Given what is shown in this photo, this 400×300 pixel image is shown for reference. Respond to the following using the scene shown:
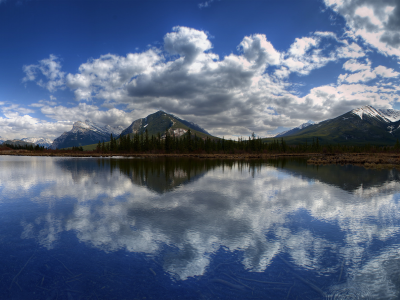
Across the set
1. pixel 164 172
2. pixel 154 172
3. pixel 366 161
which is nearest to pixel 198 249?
pixel 164 172

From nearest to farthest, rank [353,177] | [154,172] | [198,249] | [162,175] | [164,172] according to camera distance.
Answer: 1. [198,249]
2. [353,177]
3. [162,175]
4. [154,172]
5. [164,172]

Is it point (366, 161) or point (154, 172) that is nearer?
point (154, 172)

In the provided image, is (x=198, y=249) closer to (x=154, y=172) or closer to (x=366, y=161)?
(x=154, y=172)

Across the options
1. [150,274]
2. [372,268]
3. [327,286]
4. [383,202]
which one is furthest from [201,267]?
[383,202]

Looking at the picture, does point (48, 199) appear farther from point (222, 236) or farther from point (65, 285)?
point (222, 236)

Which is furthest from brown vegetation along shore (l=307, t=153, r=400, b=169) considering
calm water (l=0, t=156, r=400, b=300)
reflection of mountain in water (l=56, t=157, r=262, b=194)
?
calm water (l=0, t=156, r=400, b=300)

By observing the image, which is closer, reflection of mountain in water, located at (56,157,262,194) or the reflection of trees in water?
the reflection of trees in water

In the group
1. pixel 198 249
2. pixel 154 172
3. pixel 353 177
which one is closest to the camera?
pixel 198 249

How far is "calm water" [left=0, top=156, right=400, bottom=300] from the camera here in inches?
272

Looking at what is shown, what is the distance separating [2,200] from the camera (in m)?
17.3

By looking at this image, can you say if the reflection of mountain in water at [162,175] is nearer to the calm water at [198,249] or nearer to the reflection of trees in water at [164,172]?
the reflection of trees in water at [164,172]

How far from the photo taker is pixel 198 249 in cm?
930

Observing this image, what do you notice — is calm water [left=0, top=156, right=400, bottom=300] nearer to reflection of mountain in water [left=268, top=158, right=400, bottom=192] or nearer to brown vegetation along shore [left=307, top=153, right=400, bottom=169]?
reflection of mountain in water [left=268, top=158, right=400, bottom=192]

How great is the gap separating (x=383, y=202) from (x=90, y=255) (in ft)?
67.5
